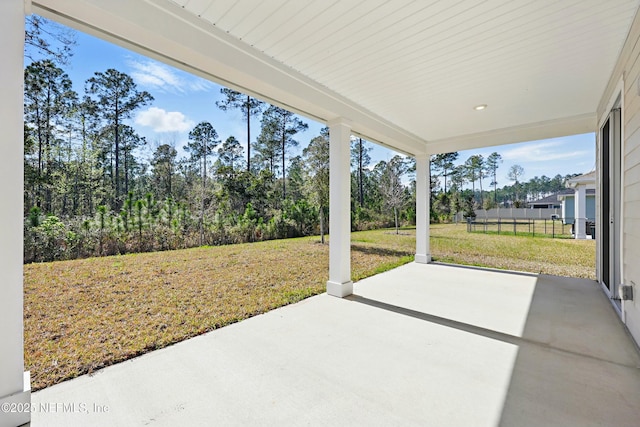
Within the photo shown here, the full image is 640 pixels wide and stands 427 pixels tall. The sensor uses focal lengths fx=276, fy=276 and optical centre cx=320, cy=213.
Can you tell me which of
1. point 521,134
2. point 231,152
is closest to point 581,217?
point 521,134

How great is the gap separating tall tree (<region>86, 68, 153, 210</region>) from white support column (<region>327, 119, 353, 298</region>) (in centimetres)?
556

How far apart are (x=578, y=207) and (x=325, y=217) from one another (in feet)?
27.1

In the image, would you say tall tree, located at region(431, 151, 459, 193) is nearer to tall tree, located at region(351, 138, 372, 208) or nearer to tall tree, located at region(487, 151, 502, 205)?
tall tree, located at region(351, 138, 372, 208)

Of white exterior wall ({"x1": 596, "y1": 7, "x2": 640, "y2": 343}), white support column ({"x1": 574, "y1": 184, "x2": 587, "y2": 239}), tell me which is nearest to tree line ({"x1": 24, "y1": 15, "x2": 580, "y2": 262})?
white support column ({"x1": 574, "y1": 184, "x2": 587, "y2": 239})

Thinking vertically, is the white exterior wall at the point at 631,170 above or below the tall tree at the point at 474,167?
below

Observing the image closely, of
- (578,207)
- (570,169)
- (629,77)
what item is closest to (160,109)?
(629,77)

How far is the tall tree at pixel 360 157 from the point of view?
14.8 metres

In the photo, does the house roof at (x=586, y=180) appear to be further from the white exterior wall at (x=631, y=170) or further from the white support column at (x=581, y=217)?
the white exterior wall at (x=631, y=170)

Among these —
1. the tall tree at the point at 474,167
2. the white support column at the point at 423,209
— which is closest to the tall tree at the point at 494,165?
the tall tree at the point at 474,167

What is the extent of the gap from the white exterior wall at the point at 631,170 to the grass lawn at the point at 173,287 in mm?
3242

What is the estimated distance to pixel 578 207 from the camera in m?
8.99

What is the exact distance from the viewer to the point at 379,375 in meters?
1.98

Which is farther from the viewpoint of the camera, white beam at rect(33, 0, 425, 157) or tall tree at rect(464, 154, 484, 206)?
tall tree at rect(464, 154, 484, 206)

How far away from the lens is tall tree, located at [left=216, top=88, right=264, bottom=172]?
33.6 ft
